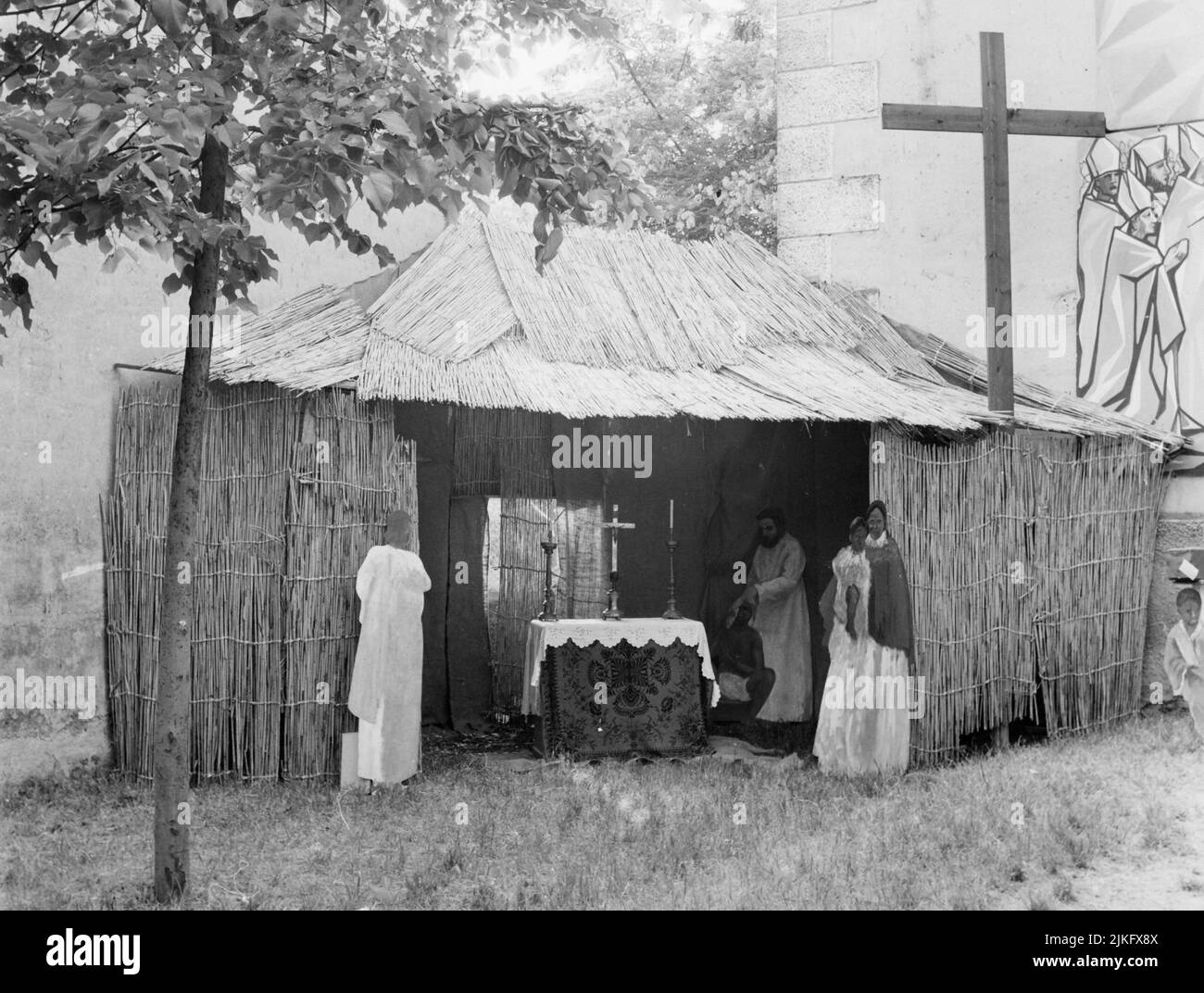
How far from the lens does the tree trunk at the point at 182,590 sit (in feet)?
18.0

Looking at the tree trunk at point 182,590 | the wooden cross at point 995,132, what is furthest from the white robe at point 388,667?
the wooden cross at point 995,132

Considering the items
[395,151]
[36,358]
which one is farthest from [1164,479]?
[36,358]

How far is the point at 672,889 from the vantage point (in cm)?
598

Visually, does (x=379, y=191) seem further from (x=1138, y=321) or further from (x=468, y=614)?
(x=1138, y=321)

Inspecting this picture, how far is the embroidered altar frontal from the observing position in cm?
896

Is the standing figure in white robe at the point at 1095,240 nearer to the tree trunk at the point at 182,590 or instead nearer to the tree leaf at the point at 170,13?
the tree trunk at the point at 182,590

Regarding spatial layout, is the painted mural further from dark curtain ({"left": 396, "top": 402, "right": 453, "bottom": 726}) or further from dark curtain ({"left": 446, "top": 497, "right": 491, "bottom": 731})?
dark curtain ({"left": 396, "top": 402, "right": 453, "bottom": 726})

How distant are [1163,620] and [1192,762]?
6.81 feet

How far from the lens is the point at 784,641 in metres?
10.5

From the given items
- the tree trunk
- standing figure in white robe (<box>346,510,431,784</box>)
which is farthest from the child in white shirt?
the tree trunk

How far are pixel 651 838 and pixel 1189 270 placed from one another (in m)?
6.47

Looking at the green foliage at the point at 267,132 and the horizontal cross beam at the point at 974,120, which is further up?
the horizontal cross beam at the point at 974,120

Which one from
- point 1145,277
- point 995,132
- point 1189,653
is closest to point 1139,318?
point 1145,277

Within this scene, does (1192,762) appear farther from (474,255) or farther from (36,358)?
(36,358)
